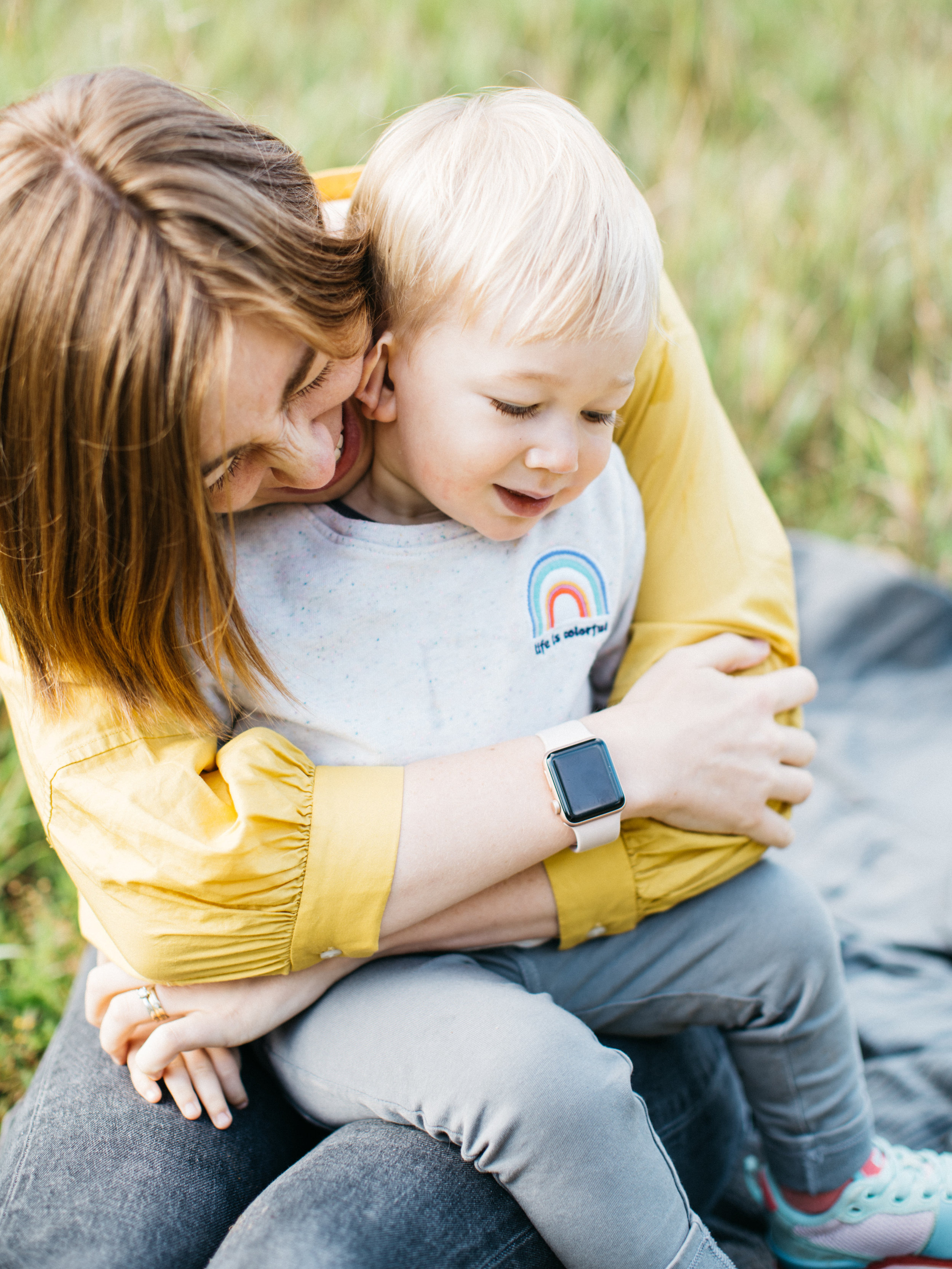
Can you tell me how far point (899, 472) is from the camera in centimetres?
298

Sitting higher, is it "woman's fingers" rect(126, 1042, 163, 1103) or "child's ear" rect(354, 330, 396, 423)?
"child's ear" rect(354, 330, 396, 423)

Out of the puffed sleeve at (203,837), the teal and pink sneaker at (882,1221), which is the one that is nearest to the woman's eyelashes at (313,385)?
the puffed sleeve at (203,837)

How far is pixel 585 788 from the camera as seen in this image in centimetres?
130

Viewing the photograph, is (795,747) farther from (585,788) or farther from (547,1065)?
(547,1065)

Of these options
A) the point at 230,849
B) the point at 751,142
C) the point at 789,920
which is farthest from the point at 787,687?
the point at 751,142

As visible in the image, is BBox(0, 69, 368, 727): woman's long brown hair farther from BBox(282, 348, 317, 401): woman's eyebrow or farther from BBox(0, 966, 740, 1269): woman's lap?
BBox(0, 966, 740, 1269): woman's lap

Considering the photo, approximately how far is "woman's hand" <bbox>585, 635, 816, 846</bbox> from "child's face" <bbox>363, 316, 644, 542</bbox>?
0.31m

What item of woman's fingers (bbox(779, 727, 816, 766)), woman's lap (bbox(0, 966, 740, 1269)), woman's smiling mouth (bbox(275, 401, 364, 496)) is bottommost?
woman's lap (bbox(0, 966, 740, 1269))

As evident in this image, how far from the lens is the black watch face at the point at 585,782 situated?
1.29 meters

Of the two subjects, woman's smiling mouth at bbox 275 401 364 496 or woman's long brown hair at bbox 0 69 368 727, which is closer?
woman's long brown hair at bbox 0 69 368 727

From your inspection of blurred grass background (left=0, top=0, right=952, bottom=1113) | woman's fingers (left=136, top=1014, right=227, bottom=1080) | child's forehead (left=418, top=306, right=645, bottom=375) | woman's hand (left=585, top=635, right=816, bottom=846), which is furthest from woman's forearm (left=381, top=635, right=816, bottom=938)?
blurred grass background (left=0, top=0, right=952, bottom=1113)

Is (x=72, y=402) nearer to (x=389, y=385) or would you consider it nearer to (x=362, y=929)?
(x=389, y=385)

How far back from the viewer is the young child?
118 cm

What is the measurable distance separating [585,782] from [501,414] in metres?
0.47
